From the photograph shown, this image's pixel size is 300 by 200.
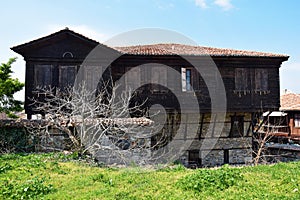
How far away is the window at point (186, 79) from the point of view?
14.1 m

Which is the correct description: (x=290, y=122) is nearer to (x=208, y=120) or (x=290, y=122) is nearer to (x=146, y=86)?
(x=208, y=120)

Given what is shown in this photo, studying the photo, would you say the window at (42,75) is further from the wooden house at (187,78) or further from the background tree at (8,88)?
the background tree at (8,88)

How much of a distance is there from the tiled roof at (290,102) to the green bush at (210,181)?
17.5 m

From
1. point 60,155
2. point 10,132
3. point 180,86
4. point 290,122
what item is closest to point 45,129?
point 10,132

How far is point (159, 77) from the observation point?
540 inches

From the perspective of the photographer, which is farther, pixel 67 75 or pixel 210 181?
pixel 67 75

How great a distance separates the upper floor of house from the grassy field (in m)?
6.40

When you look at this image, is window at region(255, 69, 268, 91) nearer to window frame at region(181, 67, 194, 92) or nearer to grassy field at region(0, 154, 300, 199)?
window frame at region(181, 67, 194, 92)

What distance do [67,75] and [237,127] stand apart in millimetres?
10212

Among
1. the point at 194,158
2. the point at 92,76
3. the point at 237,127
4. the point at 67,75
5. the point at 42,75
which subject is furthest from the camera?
the point at 237,127

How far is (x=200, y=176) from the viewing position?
6.13 metres

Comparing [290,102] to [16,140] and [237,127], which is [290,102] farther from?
[16,140]

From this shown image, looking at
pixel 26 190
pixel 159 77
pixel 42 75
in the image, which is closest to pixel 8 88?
pixel 42 75

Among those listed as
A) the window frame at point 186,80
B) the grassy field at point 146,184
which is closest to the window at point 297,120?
the window frame at point 186,80
